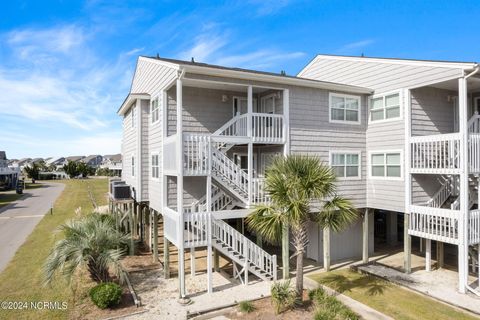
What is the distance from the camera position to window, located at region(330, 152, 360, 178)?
14.6 meters

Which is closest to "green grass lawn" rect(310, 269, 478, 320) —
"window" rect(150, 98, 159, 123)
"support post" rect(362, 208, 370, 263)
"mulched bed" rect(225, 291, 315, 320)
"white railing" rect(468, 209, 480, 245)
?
"support post" rect(362, 208, 370, 263)

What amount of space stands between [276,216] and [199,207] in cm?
410

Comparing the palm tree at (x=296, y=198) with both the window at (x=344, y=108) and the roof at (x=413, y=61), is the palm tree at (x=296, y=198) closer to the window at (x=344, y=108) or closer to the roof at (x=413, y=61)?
the window at (x=344, y=108)

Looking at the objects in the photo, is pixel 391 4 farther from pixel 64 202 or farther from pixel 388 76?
pixel 64 202

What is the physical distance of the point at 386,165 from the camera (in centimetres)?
1430

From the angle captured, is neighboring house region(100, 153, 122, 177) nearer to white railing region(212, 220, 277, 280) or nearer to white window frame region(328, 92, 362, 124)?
white railing region(212, 220, 277, 280)

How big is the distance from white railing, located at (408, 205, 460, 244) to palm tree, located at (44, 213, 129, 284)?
12.1 meters

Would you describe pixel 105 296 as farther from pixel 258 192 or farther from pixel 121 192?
pixel 121 192

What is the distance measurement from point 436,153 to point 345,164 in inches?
151

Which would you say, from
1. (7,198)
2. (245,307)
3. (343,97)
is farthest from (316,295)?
(7,198)

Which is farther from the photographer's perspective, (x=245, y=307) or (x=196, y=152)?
(x=196, y=152)

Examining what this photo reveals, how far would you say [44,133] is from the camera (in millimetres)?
39344

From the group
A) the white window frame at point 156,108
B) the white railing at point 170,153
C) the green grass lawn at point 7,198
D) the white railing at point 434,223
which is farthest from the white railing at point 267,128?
the green grass lawn at point 7,198

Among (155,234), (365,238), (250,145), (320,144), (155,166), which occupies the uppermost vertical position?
(320,144)
